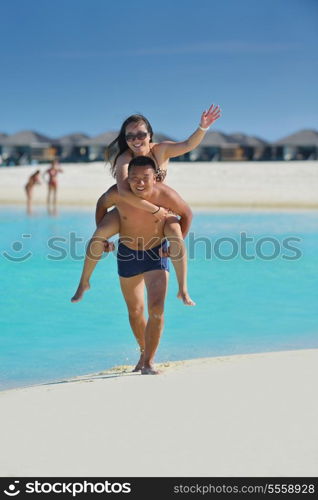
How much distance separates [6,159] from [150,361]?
4299 centimetres

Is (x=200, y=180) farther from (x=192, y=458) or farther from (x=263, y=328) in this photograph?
(x=192, y=458)

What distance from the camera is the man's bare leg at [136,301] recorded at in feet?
13.7

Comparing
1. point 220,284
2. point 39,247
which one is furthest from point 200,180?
point 220,284

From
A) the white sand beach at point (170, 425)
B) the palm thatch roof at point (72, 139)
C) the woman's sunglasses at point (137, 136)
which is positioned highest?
the palm thatch roof at point (72, 139)

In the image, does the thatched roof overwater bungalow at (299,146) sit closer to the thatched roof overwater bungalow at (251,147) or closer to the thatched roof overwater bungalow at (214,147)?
the thatched roof overwater bungalow at (251,147)

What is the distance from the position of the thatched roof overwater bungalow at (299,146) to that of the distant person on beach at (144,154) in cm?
4115

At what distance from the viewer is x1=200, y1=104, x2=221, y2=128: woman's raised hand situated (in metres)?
4.25

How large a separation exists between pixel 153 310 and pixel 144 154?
2.89 feet

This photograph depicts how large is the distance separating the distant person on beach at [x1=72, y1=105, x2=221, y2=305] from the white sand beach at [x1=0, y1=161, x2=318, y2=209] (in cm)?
1875

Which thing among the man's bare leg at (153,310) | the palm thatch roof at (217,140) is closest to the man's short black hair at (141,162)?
the man's bare leg at (153,310)

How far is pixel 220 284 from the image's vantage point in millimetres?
9578

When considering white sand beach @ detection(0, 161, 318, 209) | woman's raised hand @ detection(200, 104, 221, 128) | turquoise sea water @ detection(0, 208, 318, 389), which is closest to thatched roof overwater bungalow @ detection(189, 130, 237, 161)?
white sand beach @ detection(0, 161, 318, 209)

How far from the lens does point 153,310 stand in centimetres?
402

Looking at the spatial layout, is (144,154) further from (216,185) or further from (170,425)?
(216,185)
